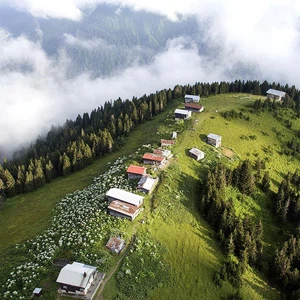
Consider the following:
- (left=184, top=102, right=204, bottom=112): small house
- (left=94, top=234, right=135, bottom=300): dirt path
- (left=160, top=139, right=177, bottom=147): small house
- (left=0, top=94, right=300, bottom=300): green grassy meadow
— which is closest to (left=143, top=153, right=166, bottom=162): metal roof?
(left=0, top=94, right=300, bottom=300): green grassy meadow

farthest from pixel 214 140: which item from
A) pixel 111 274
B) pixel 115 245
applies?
pixel 111 274

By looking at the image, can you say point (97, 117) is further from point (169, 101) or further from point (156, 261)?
point (156, 261)

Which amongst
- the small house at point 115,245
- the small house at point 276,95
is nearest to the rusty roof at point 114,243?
the small house at point 115,245

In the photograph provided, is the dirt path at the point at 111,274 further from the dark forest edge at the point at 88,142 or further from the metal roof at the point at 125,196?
the dark forest edge at the point at 88,142

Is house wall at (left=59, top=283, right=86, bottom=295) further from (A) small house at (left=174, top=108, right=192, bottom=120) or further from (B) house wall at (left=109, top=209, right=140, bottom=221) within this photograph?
(A) small house at (left=174, top=108, right=192, bottom=120)

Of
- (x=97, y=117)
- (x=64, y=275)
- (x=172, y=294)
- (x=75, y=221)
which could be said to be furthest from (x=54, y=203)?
(x=97, y=117)
